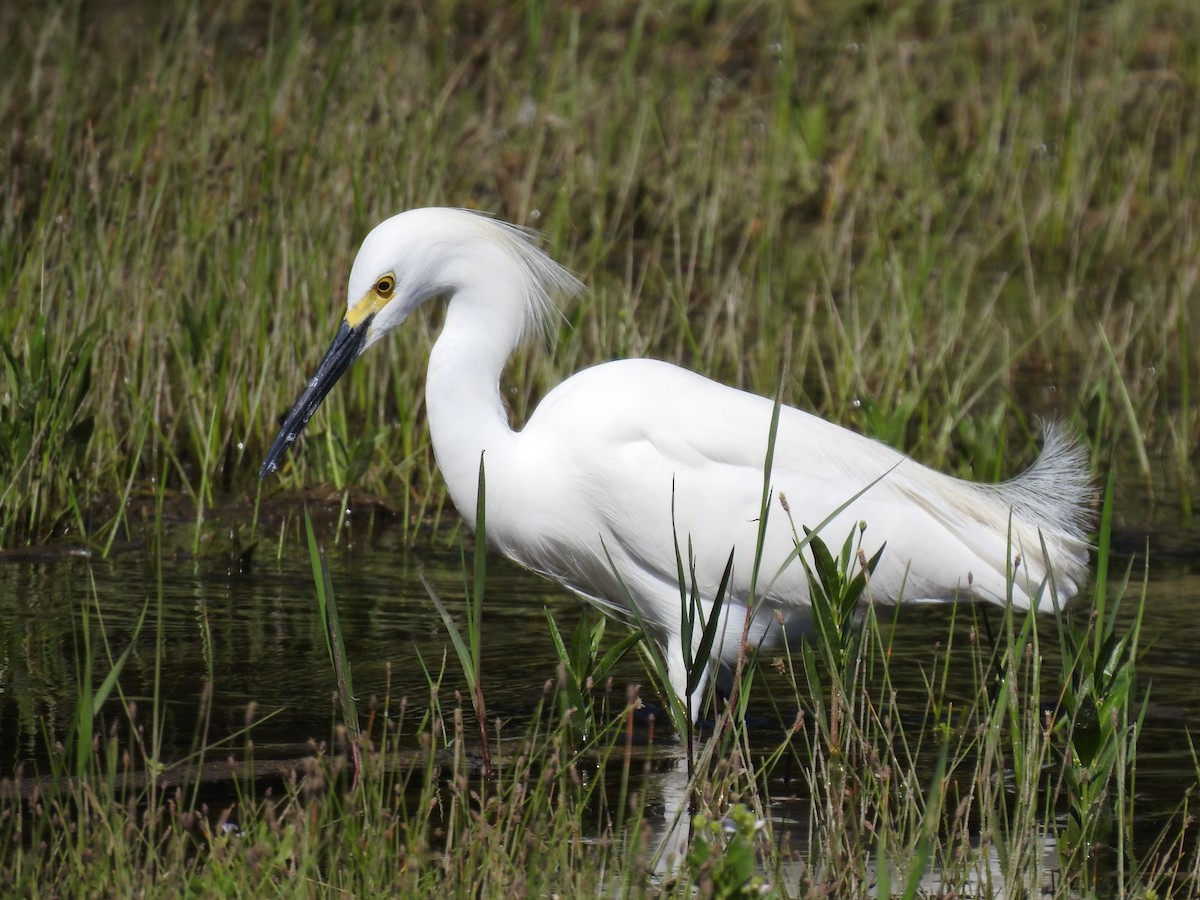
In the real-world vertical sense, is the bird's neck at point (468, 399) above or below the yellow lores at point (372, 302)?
below

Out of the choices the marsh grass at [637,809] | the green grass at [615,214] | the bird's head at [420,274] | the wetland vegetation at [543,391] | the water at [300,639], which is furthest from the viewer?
the green grass at [615,214]

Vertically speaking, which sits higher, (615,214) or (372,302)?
(615,214)

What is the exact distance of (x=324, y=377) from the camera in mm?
4160

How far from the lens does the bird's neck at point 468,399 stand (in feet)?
13.0

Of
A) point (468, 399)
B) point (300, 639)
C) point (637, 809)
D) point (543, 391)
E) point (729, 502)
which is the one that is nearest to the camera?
point (637, 809)

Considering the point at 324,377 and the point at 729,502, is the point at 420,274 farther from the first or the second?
the point at 729,502

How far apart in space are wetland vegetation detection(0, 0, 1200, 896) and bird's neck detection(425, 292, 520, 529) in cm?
51

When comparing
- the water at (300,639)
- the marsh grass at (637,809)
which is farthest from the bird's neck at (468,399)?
the marsh grass at (637,809)

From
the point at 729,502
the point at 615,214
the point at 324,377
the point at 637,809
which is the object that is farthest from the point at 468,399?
the point at 615,214

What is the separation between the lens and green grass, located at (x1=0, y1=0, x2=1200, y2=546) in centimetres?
557

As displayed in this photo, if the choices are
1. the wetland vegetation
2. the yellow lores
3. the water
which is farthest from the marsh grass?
the yellow lores

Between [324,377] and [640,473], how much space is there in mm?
754

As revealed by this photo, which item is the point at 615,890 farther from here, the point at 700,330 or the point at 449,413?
the point at 700,330

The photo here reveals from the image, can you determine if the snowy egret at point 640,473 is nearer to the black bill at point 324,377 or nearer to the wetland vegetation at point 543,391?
the black bill at point 324,377
